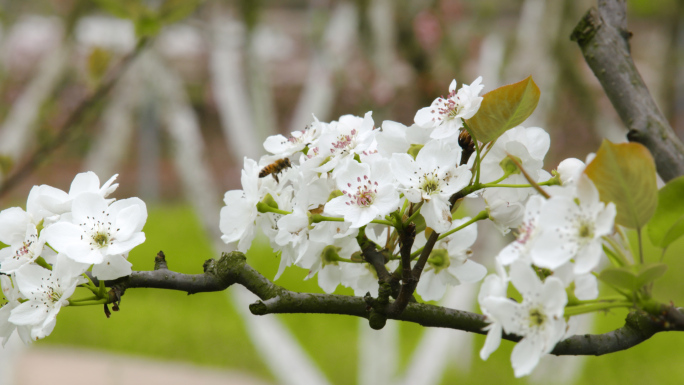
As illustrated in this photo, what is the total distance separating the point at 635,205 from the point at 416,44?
2.82 meters

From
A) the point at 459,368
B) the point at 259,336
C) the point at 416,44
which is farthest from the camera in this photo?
the point at 459,368

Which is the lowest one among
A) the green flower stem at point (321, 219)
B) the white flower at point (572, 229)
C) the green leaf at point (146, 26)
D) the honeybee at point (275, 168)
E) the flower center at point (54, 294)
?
the flower center at point (54, 294)

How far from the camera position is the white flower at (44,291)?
0.62m

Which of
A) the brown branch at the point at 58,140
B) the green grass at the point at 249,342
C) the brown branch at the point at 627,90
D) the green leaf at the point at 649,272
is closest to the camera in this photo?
the green leaf at the point at 649,272

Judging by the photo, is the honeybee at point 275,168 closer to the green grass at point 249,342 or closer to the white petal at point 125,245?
the white petal at point 125,245

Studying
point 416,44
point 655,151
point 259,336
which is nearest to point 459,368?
point 259,336

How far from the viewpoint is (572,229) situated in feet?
1.59

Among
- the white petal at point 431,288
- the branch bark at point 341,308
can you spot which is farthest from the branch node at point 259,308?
the white petal at point 431,288

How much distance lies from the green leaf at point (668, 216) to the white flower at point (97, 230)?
461 millimetres

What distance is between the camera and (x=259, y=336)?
2961 mm

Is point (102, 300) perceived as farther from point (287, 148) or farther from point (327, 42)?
point (327, 42)

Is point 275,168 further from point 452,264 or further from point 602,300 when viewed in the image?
point 602,300

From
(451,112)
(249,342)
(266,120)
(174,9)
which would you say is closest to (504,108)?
(451,112)

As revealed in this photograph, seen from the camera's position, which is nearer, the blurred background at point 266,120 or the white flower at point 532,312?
the white flower at point 532,312
